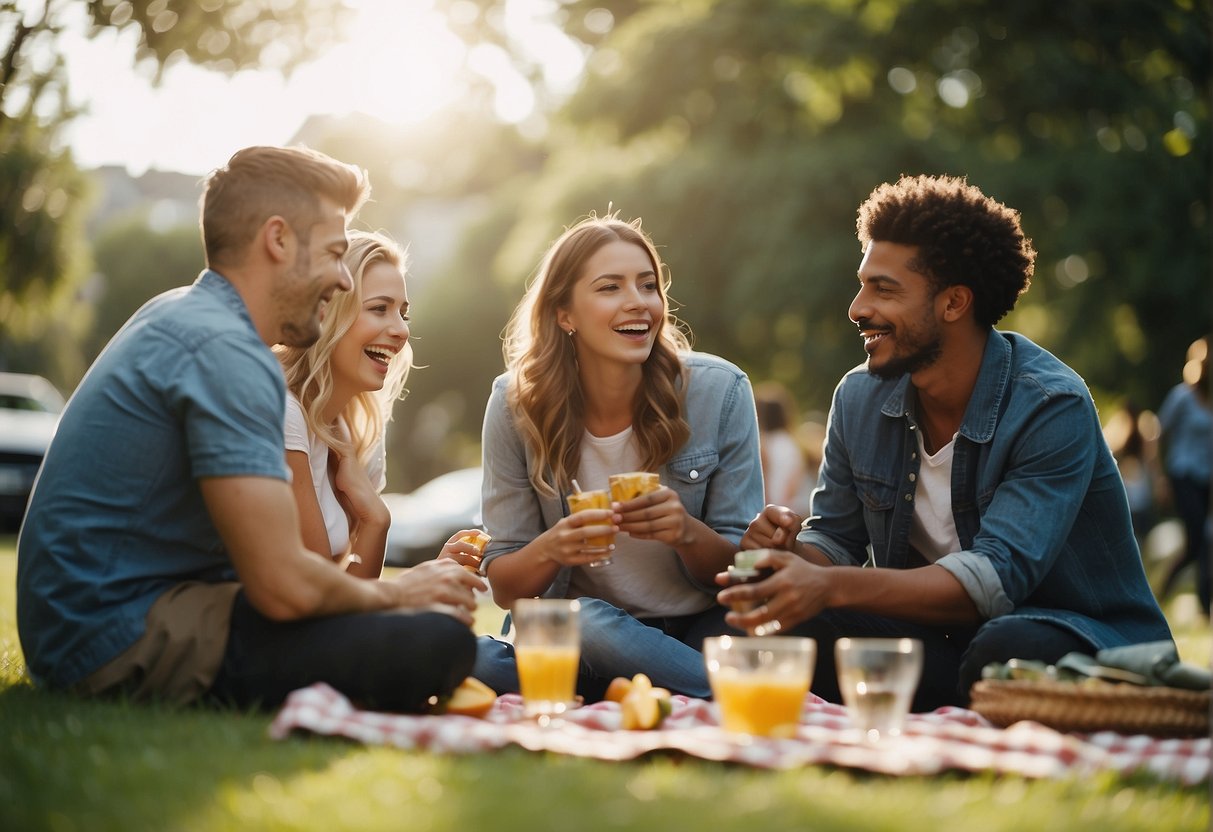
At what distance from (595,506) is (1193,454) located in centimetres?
773

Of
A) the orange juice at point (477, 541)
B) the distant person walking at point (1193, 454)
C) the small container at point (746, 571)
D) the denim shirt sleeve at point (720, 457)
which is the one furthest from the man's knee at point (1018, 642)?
the distant person walking at point (1193, 454)

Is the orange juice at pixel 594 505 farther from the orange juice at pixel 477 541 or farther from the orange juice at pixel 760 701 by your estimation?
the orange juice at pixel 760 701

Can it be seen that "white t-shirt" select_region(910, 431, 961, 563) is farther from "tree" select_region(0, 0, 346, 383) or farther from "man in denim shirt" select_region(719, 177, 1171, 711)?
"tree" select_region(0, 0, 346, 383)

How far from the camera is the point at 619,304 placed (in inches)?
205

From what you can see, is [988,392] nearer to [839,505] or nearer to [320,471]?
[839,505]

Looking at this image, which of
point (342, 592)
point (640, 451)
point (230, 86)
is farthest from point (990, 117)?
point (342, 592)

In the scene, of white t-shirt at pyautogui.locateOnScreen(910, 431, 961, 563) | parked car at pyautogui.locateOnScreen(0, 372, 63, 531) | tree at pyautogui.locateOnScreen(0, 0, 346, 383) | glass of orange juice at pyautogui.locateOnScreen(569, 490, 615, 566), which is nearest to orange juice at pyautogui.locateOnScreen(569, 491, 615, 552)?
glass of orange juice at pyautogui.locateOnScreen(569, 490, 615, 566)

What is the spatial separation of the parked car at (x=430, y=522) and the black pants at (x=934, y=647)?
39.5 feet

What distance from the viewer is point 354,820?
2615 mm

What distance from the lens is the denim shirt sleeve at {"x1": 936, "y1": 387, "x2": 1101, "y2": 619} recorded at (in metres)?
4.27

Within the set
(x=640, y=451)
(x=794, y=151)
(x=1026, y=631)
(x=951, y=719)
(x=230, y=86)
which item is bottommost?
(x=951, y=719)

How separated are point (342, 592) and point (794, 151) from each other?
17914 mm

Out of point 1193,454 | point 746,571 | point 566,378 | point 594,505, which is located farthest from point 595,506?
point 1193,454

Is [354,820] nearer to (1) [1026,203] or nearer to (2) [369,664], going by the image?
(2) [369,664]
